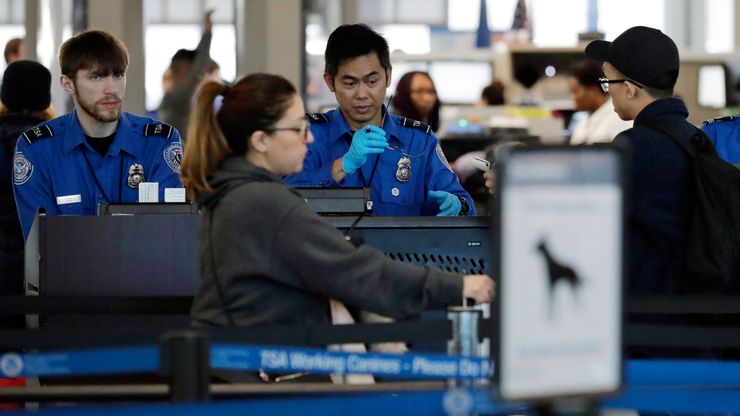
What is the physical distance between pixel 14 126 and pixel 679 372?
3.50m

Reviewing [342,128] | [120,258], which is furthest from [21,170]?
[342,128]

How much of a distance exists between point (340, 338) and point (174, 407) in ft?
2.39

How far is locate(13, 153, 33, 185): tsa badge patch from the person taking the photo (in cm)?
513

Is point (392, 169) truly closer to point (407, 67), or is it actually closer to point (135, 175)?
point (135, 175)

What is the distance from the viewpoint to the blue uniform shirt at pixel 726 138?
592 centimetres

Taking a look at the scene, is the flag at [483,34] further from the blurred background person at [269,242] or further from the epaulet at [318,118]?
the blurred background person at [269,242]

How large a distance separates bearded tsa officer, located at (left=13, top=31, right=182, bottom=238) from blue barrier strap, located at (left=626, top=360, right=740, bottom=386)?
2044mm

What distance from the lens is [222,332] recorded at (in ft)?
11.5

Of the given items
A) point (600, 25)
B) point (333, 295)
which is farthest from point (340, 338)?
point (600, 25)

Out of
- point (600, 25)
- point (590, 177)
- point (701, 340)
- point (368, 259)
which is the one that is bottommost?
point (701, 340)

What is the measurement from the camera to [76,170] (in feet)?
16.9

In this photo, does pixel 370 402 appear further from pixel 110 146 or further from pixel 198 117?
pixel 110 146

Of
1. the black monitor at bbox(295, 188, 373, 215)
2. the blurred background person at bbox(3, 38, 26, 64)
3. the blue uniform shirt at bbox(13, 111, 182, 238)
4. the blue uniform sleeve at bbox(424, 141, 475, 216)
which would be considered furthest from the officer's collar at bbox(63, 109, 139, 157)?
the blurred background person at bbox(3, 38, 26, 64)

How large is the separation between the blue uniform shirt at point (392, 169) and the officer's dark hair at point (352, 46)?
21 cm
